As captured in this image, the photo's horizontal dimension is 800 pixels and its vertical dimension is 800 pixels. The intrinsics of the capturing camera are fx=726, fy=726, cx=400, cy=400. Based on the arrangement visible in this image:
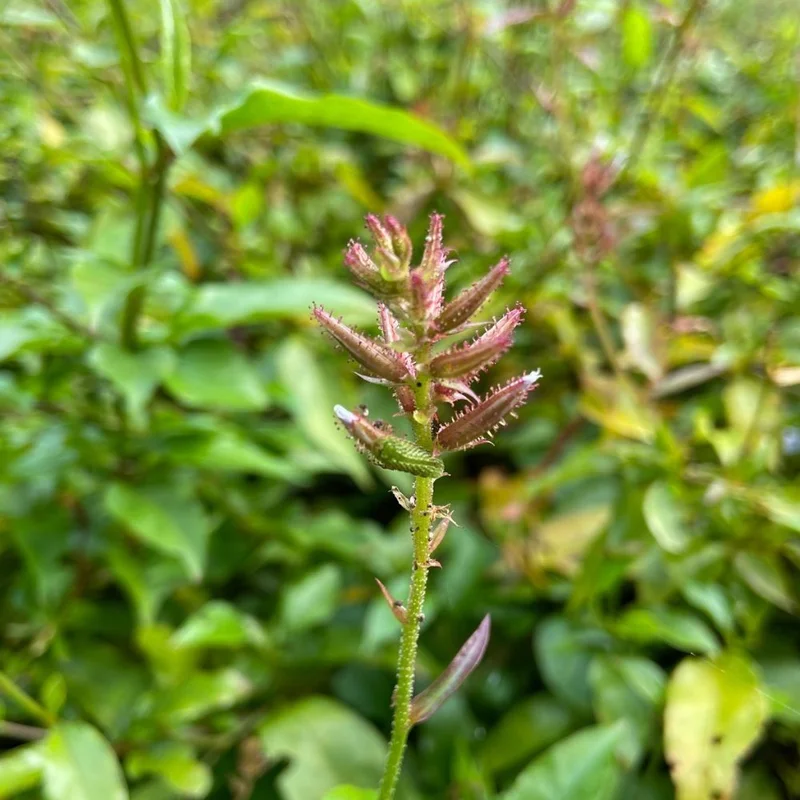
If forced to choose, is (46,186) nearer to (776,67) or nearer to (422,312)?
(422,312)

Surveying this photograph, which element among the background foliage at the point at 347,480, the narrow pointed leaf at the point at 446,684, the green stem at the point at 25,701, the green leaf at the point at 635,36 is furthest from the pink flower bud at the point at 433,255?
the green leaf at the point at 635,36

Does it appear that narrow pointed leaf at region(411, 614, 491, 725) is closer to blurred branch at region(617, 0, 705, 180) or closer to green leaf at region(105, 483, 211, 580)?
green leaf at region(105, 483, 211, 580)

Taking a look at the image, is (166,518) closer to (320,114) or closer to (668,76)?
(320,114)

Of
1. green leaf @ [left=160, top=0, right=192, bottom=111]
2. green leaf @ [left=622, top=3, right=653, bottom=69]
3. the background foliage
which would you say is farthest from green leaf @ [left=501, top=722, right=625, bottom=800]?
green leaf @ [left=622, top=3, right=653, bottom=69]

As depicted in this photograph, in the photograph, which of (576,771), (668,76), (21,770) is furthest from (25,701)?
(668,76)

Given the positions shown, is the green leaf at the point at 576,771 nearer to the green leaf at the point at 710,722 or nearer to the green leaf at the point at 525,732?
the green leaf at the point at 710,722

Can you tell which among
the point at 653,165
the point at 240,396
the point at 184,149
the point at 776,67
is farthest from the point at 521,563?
the point at 776,67

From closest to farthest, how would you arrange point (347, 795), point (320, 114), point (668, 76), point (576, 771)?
point (347, 795) → point (576, 771) → point (320, 114) → point (668, 76)
